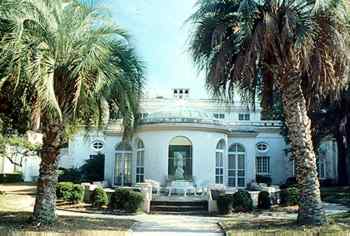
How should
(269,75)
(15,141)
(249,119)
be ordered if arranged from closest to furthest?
(269,75)
(15,141)
(249,119)

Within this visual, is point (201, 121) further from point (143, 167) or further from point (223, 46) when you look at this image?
point (223, 46)

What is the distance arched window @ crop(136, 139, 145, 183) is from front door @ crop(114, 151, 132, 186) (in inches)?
72.9

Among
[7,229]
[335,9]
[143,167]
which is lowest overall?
[7,229]

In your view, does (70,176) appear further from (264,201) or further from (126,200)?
(264,201)

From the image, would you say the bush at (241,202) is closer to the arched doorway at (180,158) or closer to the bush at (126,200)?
the bush at (126,200)

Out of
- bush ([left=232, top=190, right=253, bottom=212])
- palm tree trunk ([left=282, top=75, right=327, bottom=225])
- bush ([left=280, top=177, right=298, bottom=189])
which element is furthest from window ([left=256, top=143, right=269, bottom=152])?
palm tree trunk ([left=282, top=75, right=327, bottom=225])

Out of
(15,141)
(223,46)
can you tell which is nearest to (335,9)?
(223,46)

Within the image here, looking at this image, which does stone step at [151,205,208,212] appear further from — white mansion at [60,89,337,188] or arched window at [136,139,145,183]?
arched window at [136,139,145,183]

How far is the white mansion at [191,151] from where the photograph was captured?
31.6 meters

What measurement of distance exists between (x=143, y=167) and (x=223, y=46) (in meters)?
18.5

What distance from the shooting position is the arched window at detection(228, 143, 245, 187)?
3659 cm

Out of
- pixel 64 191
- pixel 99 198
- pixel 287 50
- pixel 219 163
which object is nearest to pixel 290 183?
pixel 219 163

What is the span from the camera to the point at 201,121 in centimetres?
3219

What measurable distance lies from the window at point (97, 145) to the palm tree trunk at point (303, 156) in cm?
2945
